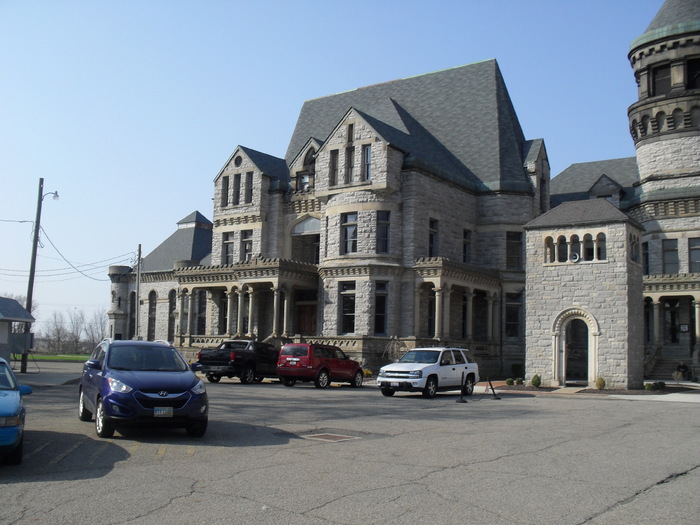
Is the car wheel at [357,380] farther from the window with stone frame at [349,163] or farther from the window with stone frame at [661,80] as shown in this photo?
the window with stone frame at [661,80]

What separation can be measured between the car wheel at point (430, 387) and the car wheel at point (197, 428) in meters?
12.3

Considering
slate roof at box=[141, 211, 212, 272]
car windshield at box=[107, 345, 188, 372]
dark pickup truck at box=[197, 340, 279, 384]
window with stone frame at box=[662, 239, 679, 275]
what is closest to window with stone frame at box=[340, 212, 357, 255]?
dark pickup truck at box=[197, 340, 279, 384]

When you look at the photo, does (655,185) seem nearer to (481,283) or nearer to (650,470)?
(481,283)

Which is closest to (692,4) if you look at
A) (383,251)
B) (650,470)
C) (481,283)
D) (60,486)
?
(481,283)

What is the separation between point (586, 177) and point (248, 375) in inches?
1290

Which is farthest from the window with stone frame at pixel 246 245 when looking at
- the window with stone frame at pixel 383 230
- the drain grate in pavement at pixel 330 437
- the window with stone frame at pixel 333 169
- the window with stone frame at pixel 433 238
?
the drain grate in pavement at pixel 330 437

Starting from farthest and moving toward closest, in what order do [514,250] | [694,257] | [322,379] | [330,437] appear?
[514,250], [694,257], [322,379], [330,437]

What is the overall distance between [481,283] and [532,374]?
1125 cm

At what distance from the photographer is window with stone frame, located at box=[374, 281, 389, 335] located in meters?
39.4

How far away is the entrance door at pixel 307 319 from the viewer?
43938mm

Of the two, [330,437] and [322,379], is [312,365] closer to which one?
[322,379]

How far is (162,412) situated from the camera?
12086mm

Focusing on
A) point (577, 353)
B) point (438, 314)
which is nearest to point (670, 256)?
point (577, 353)

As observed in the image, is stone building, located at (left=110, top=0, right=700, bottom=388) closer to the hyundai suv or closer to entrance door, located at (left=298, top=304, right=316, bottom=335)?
entrance door, located at (left=298, top=304, right=316, bottom=335)
